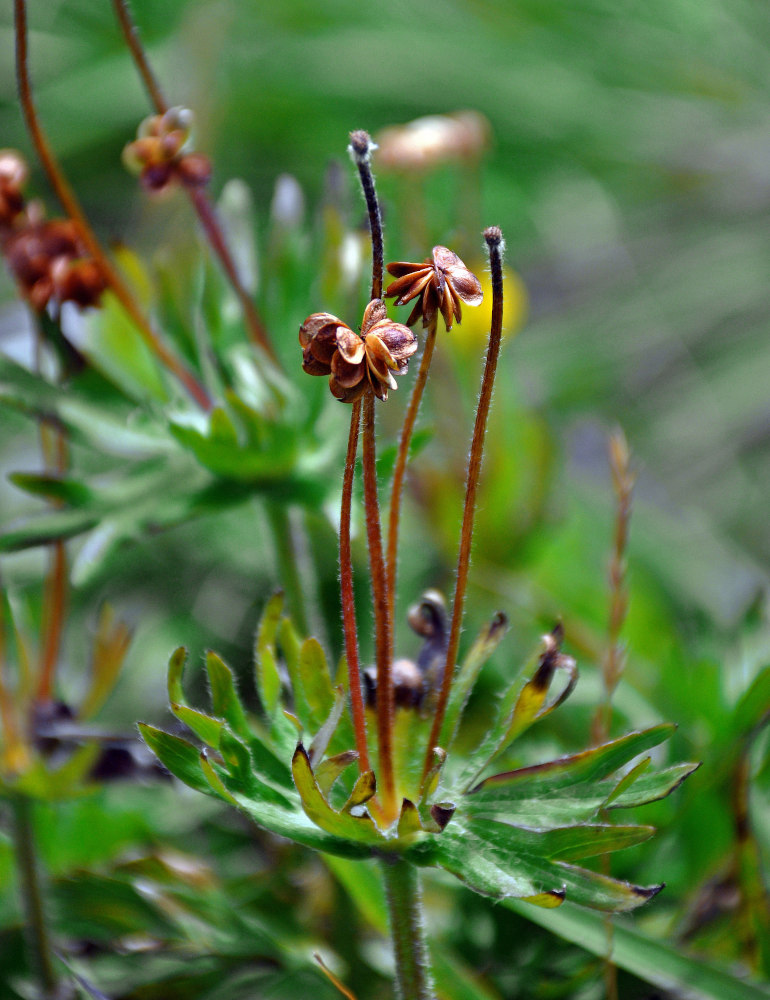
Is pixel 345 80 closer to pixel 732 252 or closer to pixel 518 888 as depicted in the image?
pixel 732 252

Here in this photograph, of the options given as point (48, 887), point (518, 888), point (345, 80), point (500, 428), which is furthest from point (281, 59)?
point (518, 888)

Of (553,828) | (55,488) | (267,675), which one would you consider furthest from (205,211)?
(553,828)

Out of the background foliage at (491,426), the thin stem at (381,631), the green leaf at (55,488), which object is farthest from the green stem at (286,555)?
the thin stem at (381,631)

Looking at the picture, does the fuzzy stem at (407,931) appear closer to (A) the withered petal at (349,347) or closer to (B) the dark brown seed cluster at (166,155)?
(A) the withered petal at (349,347)

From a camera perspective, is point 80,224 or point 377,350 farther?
point 80,224

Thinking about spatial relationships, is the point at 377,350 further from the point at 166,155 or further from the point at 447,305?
the point at 166,155

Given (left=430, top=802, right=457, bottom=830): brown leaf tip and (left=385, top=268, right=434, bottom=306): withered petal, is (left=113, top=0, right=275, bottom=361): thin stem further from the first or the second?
(left=430, top=802, right=457, bottom=830): brown leaf tip

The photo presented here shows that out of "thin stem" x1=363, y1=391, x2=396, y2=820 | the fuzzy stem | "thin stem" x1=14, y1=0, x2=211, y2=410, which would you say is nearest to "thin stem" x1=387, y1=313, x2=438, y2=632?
"thin stem" x1=363, y1=391, x2=396, y2=820
